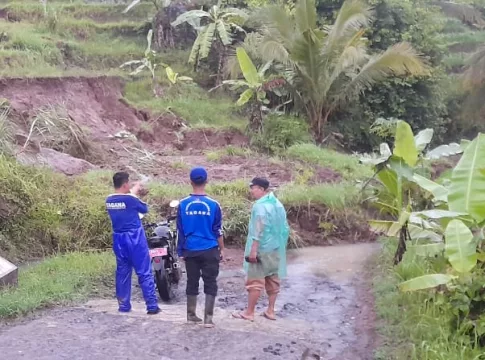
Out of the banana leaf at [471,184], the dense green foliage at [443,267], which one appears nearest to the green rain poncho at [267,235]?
the dense green foliage at [443,267]

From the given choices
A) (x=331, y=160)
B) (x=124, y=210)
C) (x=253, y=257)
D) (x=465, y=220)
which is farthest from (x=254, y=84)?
(x=465, y=220)

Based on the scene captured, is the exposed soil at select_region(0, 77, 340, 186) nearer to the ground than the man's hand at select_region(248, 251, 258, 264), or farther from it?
nearer to the ground

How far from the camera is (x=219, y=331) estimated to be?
21.9ft

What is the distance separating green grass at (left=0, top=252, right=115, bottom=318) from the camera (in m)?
7.59

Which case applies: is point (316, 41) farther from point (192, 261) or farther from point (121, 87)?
point (192, 261)

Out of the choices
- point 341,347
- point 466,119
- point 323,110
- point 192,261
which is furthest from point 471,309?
point 466,119

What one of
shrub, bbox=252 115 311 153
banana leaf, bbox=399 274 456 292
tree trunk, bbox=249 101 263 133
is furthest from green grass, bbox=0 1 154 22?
banana leaf, bbox=399 274 456 292

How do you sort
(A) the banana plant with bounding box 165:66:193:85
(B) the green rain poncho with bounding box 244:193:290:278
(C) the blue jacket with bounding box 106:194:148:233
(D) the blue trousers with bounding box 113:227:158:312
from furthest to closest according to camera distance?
(A) the banana plant with bounding box 165:66:193:85, (D) the blue trousers with bounding box 113:227:158:312, (C) the blue jacket with bounding box 106:194:148:233, (B) the green rain poncho with bounding box 244:193:290:278

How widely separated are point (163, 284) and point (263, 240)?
175cm

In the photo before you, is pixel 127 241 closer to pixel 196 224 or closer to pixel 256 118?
pixel 196 224

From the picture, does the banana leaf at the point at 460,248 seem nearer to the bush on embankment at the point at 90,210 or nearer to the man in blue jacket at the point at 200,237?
the man in blue jacket at the point at 200,237

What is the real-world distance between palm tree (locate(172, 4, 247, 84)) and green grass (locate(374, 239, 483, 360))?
546 inches

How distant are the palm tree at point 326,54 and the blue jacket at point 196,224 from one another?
11.0 metres

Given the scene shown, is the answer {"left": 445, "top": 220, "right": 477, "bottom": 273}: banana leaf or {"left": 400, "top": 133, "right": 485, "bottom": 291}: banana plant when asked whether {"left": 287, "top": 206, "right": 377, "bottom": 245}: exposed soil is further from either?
{"left": 445, "top": 220, "right": 477, "bottom": 273}: banana leaf
